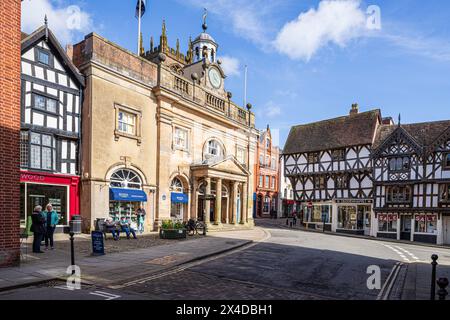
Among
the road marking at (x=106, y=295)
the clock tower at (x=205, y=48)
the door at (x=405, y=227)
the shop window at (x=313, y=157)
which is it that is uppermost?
the clock tower at (x=205, y=48)

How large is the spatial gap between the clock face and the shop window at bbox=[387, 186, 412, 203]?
699 inches

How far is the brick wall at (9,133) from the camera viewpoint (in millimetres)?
8672

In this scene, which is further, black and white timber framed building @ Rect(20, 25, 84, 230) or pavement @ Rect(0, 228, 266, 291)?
black and white timber framed building @ Rect(20, 25, 84, 230)

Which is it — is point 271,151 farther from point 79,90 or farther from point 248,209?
point 79,90

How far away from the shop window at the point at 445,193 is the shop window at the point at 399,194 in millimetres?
2246

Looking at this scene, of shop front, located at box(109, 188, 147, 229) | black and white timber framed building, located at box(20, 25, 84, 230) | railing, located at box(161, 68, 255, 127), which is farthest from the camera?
→ railing, located at box(161, 68, 255, 127)

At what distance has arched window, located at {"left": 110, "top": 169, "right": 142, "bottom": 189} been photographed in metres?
18.3

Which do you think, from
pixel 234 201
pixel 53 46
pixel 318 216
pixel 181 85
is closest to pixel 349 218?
pixel 318 216

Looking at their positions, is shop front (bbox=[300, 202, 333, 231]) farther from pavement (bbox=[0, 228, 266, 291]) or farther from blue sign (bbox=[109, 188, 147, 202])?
pavement (bbox=[0, 228, 266, 291])

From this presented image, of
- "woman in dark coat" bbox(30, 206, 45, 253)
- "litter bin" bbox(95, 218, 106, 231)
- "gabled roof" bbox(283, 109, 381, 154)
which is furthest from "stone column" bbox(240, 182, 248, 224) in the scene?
"woman in dark coat" bbox(30, 206, 45, 253)

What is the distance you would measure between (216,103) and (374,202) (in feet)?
55.2

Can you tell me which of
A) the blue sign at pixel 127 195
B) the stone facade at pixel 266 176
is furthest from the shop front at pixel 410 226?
the blue sign at pixel 127 195

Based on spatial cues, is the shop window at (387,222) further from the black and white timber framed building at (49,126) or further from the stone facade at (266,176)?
the black and white timber framed building at (49,126)

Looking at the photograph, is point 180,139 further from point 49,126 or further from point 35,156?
point 35,156
